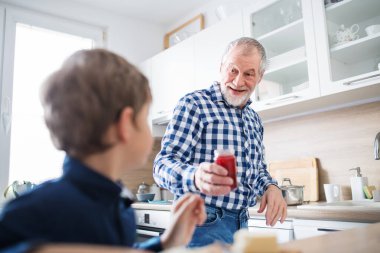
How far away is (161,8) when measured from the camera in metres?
3.72

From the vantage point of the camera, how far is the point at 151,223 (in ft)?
8.79

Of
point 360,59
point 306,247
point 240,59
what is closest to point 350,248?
point 306,247

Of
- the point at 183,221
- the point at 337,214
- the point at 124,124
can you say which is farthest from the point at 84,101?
the point at 337,214

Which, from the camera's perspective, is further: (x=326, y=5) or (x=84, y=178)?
(x=326, y=5)

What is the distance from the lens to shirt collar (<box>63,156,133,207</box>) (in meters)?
0.62

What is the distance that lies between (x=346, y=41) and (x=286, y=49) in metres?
0.42

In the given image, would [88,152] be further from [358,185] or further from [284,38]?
[284,38]

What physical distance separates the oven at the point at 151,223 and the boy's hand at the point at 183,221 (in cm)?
175

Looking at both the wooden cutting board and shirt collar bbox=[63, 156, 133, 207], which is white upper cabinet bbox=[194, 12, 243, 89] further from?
shirt collar bbox=[63, 156, 133, 207]

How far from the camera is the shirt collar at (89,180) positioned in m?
0.62

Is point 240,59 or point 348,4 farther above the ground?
point 348,4

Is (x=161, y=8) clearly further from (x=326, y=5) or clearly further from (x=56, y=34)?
(x=326, y=5)

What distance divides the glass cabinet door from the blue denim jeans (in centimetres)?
122

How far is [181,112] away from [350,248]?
28.2 inches
